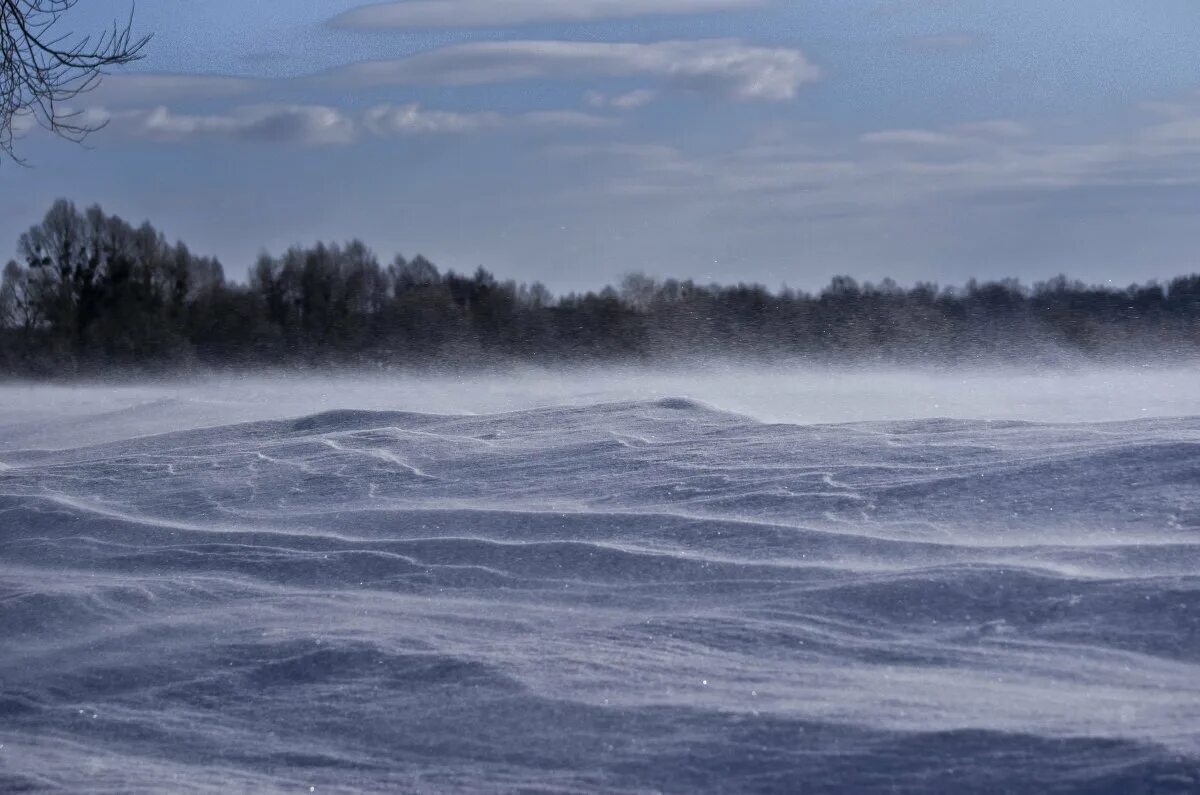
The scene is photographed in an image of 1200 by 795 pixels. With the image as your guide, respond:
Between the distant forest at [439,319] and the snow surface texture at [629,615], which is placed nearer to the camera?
the snow surface texture at [629,615]

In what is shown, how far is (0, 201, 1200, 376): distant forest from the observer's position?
835cm

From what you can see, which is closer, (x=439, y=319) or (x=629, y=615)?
(x=629, y=615)

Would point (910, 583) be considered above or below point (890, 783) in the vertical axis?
above

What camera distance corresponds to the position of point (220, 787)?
79.9 inches

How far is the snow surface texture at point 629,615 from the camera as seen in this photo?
202 centimetres

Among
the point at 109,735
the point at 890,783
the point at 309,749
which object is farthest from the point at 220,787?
the point at 890,783

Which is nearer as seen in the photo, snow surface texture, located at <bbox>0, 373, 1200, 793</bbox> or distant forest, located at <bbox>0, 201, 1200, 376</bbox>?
snow surface texture, located at <bbox>0, 373, 1200, 793</bbox>

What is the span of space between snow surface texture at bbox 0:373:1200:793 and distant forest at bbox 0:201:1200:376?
4.09m

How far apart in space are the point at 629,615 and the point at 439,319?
7135 mm

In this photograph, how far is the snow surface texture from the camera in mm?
2020

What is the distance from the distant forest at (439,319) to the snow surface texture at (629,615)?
13.4ft

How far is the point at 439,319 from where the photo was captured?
963 centimetres

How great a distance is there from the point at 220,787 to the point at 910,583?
1503mm

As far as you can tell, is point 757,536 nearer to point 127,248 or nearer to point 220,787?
point 220,787
